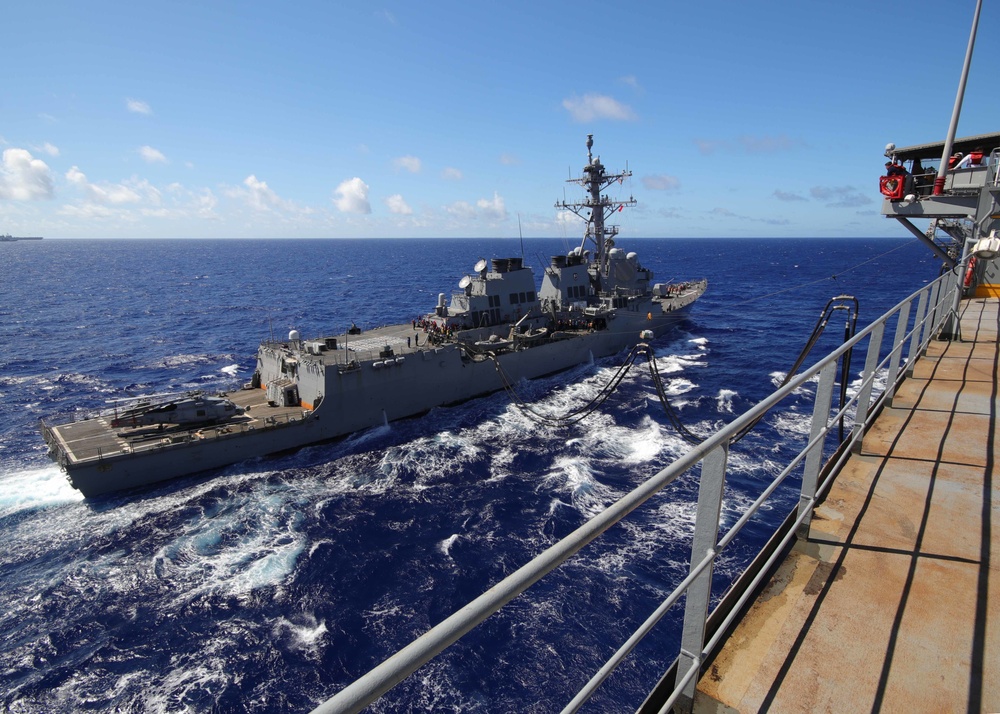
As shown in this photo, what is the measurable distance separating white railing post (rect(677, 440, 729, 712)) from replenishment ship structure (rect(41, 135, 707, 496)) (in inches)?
958

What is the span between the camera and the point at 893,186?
17.5 metres

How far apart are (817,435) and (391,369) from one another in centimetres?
2510

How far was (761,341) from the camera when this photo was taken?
44.2 m

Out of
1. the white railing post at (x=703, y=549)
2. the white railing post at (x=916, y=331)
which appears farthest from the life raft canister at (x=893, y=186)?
the white railing post at (x=703, y=549)

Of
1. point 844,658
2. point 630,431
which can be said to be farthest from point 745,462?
point 844,658

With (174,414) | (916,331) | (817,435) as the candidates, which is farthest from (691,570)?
(174,414)

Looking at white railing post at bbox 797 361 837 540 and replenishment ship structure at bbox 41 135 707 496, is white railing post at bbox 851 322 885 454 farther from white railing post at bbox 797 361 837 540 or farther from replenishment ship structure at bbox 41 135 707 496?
replenishment ship structure at bbox 41 135 707 496

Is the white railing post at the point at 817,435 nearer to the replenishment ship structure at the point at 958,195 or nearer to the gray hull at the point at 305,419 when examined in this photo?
the replenishment ship structure at the point at 958,195

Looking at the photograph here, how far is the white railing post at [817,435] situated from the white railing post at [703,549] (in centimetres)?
153

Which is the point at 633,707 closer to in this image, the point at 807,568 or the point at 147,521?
the point at 807,568

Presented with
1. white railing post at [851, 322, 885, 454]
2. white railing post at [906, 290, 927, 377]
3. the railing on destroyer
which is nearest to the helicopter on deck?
the railing on destroyer

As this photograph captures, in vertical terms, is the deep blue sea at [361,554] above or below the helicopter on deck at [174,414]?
below

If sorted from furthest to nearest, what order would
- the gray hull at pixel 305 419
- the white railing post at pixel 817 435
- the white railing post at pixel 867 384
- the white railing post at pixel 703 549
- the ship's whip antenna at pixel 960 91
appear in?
the gray hull at pixel 305 419 → the ship's whip antenna at pixel 960 91 → the white railing post at pixel 867 384 → the white railing post at pixel 817 435 → the white railing post at pixel 703 549

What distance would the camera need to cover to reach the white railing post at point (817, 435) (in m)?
4.23
